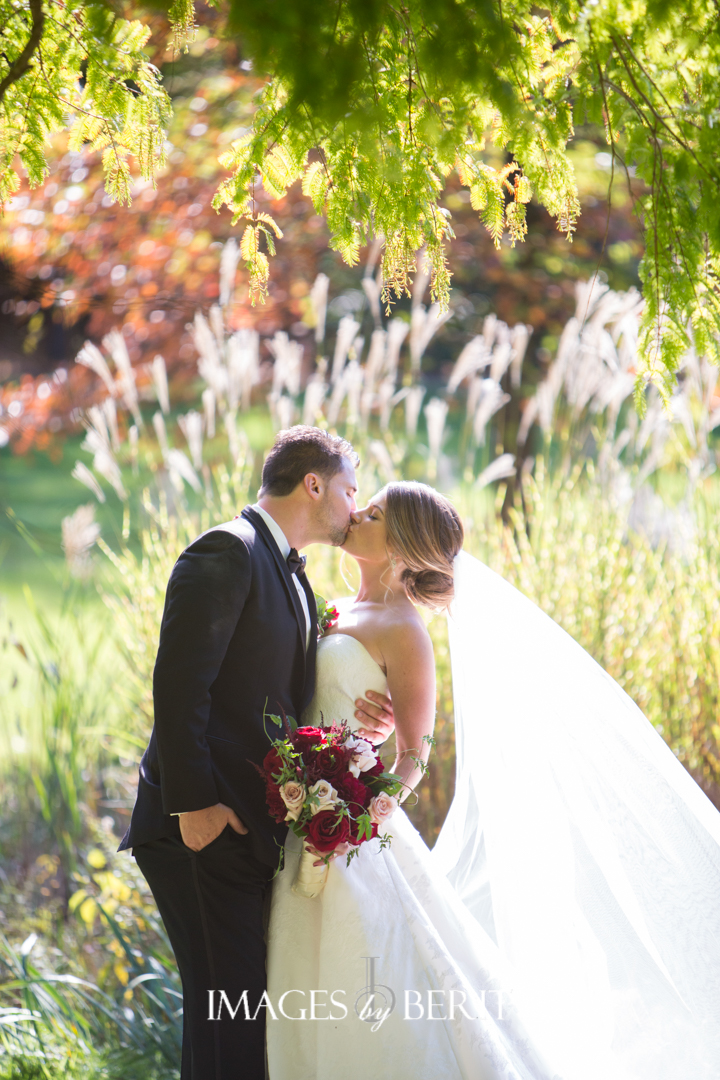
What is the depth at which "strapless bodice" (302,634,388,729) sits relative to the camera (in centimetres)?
259

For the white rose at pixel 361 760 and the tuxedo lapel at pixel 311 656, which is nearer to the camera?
the white rose at pixel 361 760

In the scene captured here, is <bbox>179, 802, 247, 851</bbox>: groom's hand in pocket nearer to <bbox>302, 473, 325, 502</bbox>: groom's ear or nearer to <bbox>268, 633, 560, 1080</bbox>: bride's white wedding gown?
<bbox>268, 633, 560, 1080</bbox>: bride's white wedding gown

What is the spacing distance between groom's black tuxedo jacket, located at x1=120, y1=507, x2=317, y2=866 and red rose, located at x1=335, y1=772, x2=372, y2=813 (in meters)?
0.23

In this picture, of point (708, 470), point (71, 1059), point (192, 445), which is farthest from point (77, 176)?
point (71, 1059)

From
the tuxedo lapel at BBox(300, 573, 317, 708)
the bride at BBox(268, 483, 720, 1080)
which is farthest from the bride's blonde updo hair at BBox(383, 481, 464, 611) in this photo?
the tuxedo lapel at BBox(300, 573, 317, 708)

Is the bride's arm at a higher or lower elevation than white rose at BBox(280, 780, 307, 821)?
higher

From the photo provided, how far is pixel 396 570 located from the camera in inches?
112

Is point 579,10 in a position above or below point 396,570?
above

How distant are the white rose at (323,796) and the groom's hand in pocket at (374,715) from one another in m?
0.50

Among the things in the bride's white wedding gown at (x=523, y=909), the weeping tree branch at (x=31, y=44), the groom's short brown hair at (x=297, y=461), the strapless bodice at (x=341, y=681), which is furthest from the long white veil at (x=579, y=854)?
the weeping tree branch at (x=31, y=44)

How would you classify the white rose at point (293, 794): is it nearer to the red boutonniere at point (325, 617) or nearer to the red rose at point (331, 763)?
the red rose at point (331, 763)

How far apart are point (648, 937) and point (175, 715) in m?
1.47

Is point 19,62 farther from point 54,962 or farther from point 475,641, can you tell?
point 54,962

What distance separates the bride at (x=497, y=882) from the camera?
2199 mm
